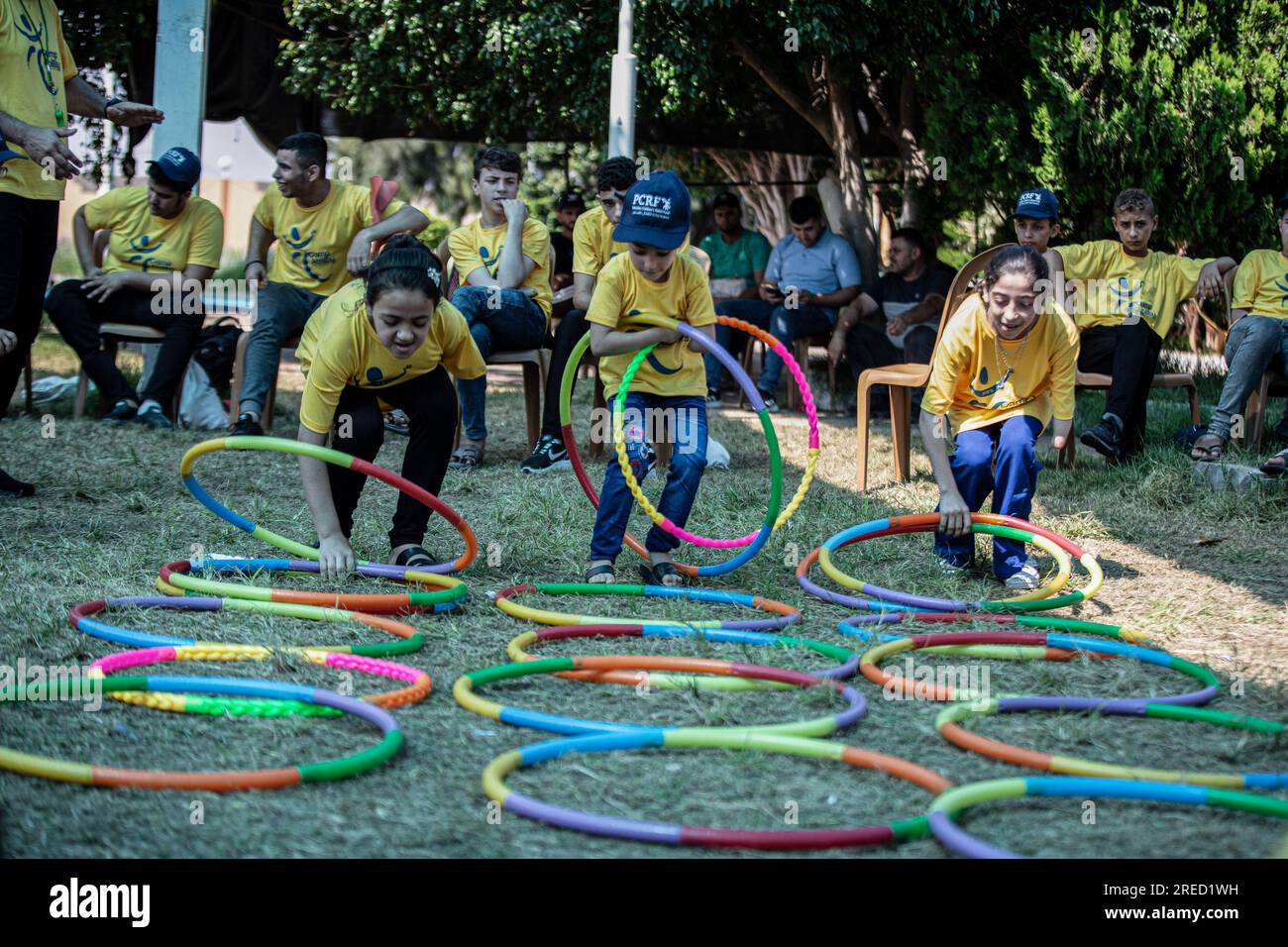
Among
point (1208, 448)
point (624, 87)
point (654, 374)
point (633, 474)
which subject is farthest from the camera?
point (624, 87)

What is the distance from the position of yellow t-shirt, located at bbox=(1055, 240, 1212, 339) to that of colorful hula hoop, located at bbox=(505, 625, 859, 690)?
436 centimetres

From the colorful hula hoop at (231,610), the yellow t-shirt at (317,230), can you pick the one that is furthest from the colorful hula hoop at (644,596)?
the yellow t-shirt at (317,230)

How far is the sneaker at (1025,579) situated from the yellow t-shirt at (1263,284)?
10.3 feet

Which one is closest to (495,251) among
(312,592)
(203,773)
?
(312,592)

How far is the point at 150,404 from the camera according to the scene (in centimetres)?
793

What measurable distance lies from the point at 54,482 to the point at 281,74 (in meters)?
7.58

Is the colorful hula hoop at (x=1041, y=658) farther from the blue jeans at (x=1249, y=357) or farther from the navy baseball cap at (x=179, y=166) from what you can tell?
the navy baseball cap at (x=179, y=166)

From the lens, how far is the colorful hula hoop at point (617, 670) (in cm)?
303

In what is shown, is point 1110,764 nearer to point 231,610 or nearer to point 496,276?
point 231,610

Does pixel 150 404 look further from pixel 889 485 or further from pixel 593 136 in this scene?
pixel 593 136

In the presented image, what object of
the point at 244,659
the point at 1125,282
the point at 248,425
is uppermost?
the point at 1125,282

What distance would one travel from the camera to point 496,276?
762cm

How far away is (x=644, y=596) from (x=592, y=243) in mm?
3145
